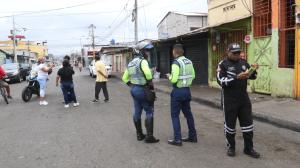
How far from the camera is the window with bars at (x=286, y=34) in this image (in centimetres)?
1184

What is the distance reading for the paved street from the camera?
574 centimetres

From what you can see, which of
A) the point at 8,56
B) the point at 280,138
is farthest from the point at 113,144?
the point at 8,56

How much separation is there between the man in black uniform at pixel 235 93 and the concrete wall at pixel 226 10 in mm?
8431

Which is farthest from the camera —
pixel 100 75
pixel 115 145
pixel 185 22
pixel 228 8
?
pixel 185 22

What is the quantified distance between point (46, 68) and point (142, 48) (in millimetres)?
7338

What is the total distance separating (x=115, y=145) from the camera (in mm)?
6848

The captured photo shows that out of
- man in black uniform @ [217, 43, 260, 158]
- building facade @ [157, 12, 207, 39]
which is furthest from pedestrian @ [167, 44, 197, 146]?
building facade @ [157, 12, 207, 39]

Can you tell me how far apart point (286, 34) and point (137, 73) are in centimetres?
684

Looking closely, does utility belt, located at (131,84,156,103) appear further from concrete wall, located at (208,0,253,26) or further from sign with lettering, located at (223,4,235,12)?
sign with lettering, located at (223,4,235,12)

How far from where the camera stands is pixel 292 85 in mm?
11438

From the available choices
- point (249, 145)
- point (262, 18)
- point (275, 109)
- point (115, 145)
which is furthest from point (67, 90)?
point (249, 145)

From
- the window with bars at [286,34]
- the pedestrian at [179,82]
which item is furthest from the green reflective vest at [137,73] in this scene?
the window with bars at [286,34]

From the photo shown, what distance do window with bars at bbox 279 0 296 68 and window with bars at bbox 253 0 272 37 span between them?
0.76 metres

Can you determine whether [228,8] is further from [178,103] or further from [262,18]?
[178,103]
